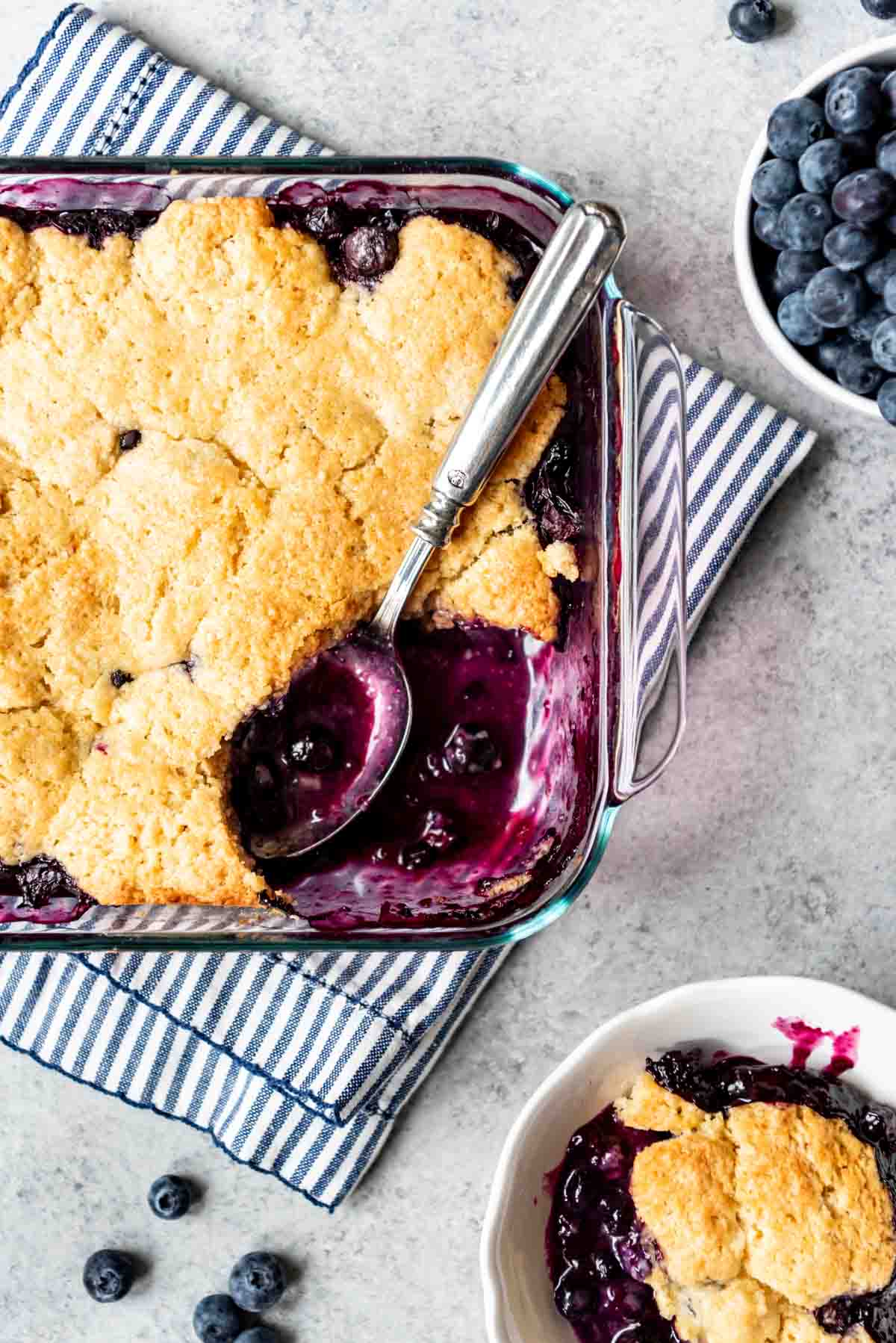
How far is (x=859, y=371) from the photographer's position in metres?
2.13

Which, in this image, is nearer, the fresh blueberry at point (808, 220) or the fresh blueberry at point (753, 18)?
the fresh blueberry at point (808, 220)

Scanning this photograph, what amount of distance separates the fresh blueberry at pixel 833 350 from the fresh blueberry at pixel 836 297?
6 centimetres

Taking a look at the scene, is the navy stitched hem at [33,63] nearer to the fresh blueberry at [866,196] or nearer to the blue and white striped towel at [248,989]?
the blue and white striped towel at [248,989]

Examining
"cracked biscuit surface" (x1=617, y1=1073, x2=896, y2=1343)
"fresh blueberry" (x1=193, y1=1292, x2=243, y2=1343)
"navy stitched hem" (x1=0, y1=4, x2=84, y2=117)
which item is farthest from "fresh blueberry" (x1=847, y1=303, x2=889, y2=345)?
"fresh blueberry" (x1=193, y1=1292, x2=243, y2=1343)

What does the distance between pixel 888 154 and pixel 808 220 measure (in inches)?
5.8

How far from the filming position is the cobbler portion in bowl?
2.11 metres

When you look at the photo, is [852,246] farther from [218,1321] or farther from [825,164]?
[218,1321]

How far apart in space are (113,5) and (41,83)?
0.21 meters

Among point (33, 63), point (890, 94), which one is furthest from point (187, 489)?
point (890, 94)

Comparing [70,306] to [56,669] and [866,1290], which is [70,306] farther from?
[866,1290]

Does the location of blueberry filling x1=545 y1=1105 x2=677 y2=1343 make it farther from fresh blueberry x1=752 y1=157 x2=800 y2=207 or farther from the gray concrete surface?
fresh blueberry x1=752 y1=157 x2=800 y2=207

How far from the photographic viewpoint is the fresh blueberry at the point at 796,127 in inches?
82.6

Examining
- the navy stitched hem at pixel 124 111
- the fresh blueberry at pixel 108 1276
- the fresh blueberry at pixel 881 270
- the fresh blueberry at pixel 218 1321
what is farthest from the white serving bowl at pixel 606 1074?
the navy stitched hem at pixel 124 111

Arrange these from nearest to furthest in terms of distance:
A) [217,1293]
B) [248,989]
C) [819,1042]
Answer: [819,1042]
[248,989]
[217,1293]
